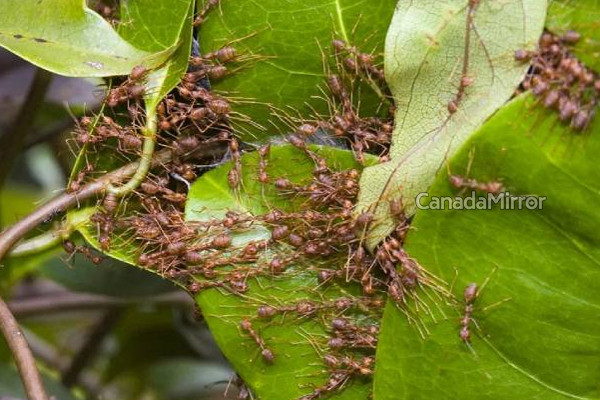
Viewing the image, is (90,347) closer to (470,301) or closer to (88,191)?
(88,191)

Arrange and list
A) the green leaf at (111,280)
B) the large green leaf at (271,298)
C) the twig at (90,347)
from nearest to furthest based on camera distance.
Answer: the large green leaf at (271,298)
the green leaf at (111,280)
the twig at (90,347)

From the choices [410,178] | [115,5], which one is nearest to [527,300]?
[410,178]

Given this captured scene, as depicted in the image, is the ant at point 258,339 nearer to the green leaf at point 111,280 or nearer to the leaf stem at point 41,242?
the leaf stem at point 41,242

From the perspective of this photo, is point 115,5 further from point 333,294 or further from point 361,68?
point 333,294

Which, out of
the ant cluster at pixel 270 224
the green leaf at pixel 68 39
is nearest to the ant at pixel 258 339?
the ant cluster at pixel 270 224

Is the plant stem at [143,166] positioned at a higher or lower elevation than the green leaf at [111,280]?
higher
